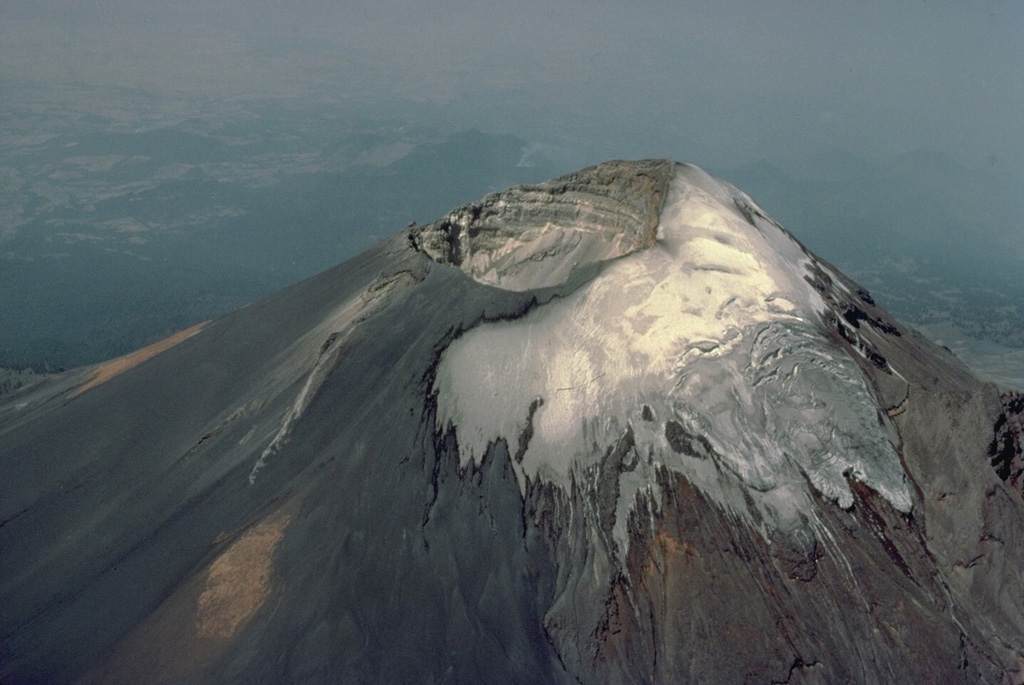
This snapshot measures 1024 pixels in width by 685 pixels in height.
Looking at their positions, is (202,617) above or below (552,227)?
below

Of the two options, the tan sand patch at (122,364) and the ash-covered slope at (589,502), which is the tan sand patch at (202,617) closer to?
the ash-covered slope at (589,502)

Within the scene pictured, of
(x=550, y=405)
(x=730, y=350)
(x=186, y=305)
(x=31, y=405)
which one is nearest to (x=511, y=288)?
(x=550, y=405)

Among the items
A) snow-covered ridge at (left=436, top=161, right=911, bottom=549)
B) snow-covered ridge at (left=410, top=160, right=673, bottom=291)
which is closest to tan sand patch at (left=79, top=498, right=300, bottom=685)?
snow-covered ridge at (left=436, top=161, right=911, bottom=549)

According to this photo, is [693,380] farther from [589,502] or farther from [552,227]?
[552,227]

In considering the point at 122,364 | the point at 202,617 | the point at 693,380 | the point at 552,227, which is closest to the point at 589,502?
the point at 693,380

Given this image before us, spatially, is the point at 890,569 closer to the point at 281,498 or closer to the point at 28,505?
the point at 281,498

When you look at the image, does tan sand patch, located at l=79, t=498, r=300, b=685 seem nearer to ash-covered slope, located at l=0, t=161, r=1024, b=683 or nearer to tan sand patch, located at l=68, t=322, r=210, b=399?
ash-covered slope, located at l=0, t=161, r=1024, b=683
